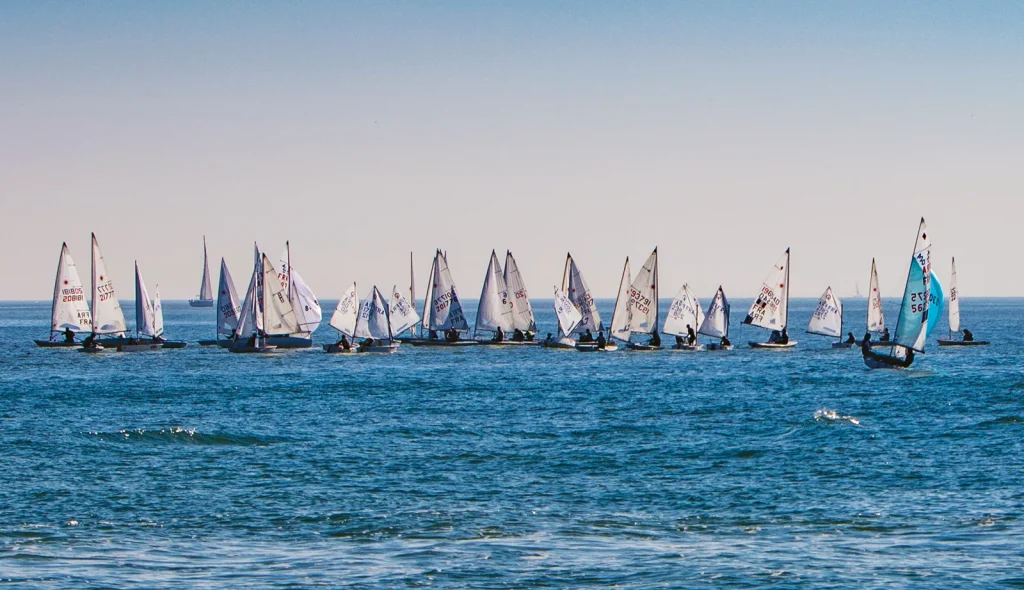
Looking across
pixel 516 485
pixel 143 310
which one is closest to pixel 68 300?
pixel 143 310

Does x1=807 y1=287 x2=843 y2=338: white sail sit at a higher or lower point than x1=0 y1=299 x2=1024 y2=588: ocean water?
higher

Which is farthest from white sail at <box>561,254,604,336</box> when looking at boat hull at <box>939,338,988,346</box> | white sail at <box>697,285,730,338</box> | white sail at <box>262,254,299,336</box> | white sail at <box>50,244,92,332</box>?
white sail at <box>50,244,92,332</box>

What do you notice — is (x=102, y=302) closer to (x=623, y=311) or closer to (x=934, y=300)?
(x=623, y=311)

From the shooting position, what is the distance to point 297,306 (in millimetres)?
117750

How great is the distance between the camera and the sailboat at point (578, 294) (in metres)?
118

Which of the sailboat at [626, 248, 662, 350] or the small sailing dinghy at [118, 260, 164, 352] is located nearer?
the sailboat at [626, 248, 662, 350]

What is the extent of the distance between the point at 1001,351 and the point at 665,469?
8494cm

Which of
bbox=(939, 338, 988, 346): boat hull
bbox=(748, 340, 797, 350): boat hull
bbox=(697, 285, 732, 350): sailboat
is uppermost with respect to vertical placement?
bbox=(697, 285, 732, 350): sailboat

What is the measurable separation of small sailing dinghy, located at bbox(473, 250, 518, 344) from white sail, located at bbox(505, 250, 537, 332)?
39 centimetres

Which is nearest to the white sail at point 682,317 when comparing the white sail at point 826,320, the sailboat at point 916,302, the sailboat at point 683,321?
the sailboat at point 683,321

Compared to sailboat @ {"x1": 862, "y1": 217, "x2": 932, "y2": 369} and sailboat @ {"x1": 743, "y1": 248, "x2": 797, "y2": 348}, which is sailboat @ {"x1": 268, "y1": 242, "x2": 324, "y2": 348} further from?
sailboat @ {"x1": 862, "y1": 217, "x2": 932, "y2": 369}

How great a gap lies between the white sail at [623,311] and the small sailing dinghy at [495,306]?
12.3m

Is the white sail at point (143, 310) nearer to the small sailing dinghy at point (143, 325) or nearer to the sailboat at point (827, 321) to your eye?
the small sailing dinghy at point (143, 325)

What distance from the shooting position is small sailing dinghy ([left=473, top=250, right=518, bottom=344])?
12038 centimetres
